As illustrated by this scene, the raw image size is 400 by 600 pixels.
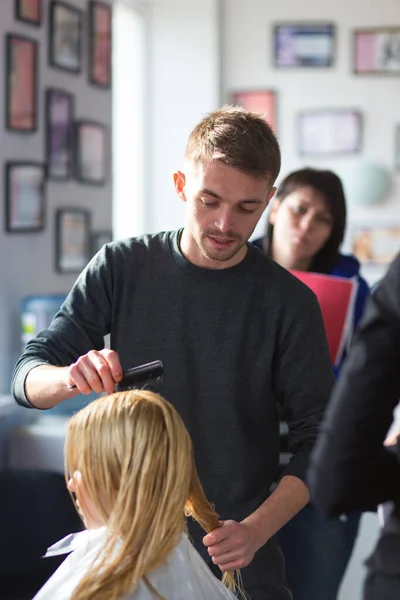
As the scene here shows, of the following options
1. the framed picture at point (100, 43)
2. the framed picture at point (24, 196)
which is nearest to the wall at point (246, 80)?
the framed picture at point (100, 43)

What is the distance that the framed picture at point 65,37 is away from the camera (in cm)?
461

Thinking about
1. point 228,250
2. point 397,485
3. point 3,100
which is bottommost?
point 397,485

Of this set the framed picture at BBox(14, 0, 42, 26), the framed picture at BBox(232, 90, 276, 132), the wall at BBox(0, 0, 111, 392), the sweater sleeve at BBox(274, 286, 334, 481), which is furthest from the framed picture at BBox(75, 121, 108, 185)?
the sweater sleeve at BBox(274, 286, 334, 481)

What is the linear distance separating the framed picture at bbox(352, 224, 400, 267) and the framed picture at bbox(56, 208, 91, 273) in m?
2.17

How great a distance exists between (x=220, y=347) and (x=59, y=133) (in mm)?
3013

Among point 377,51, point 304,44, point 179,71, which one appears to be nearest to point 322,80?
point 304,44

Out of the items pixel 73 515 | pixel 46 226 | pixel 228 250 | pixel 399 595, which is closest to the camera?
pixel 399 595

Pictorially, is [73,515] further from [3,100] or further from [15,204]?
[3,100]

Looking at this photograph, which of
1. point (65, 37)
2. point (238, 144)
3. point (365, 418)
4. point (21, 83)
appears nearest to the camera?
point (365, 418)

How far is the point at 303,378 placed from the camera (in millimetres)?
1873

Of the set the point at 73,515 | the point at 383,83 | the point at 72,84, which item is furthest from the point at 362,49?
Result: the point at 73,515

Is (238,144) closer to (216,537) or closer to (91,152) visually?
(216,537)

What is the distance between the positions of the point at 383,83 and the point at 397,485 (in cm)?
575

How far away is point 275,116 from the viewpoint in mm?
6695
